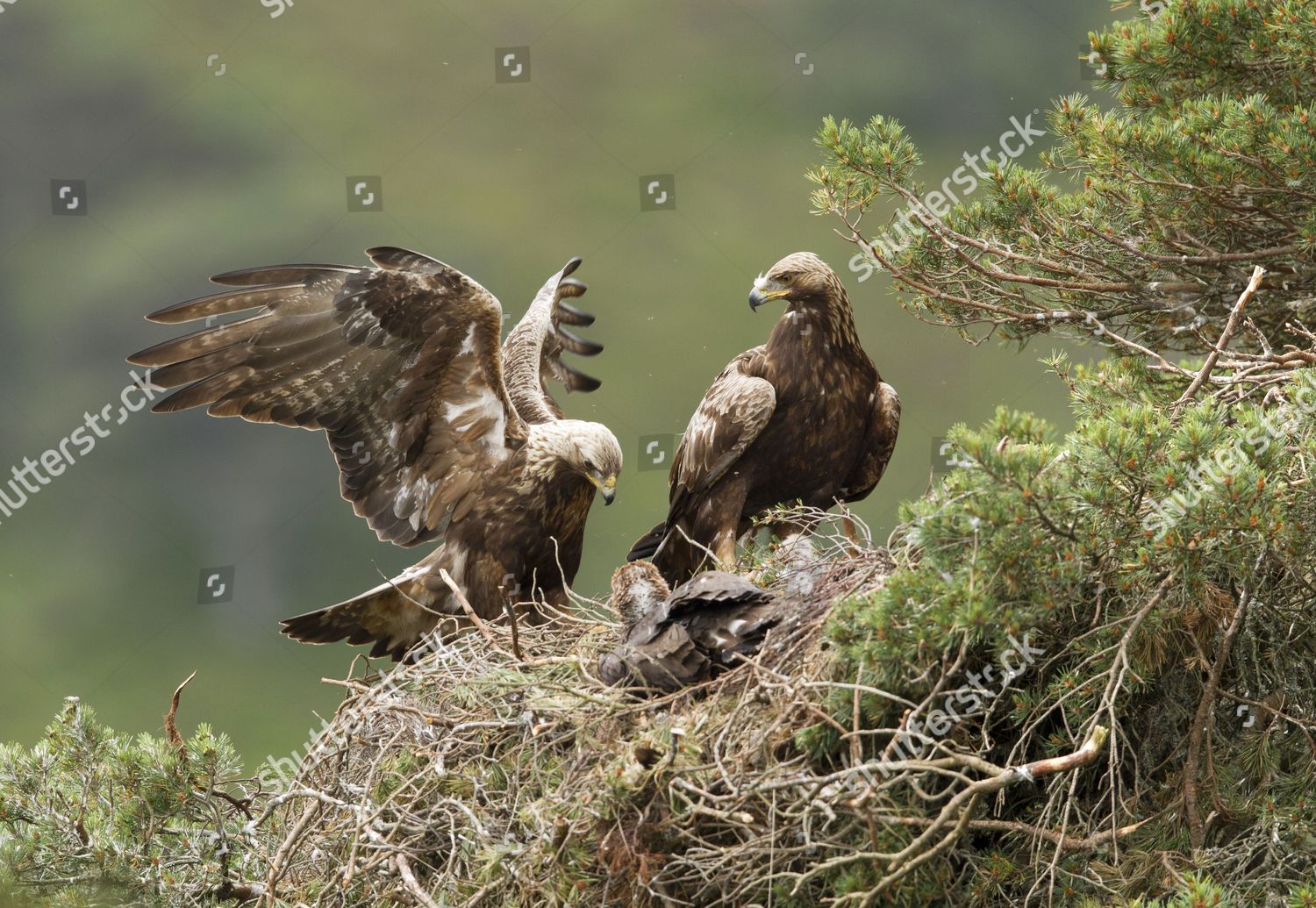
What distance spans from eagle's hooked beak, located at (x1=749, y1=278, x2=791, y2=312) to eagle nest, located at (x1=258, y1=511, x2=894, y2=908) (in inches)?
28.7

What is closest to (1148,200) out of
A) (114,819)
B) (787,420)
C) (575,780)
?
(787,420)

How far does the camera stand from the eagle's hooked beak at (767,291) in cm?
368

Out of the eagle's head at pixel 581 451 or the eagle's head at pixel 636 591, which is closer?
the eagle's head at pixel 636 591

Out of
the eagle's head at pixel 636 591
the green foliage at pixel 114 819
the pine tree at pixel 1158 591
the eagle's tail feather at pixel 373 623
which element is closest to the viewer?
the pine tree at pixel 1158 591

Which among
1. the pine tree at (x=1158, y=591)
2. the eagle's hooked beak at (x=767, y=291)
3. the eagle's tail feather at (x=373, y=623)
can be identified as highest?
the eagle's hooked beak at (x=767, y=291)

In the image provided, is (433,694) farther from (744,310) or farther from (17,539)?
(17,539)

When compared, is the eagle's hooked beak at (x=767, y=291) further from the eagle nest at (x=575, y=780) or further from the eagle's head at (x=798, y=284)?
the eagle nest at (x=575, y=780)

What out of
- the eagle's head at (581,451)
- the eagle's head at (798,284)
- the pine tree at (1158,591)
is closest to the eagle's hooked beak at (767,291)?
the eagle's head at (798,284)

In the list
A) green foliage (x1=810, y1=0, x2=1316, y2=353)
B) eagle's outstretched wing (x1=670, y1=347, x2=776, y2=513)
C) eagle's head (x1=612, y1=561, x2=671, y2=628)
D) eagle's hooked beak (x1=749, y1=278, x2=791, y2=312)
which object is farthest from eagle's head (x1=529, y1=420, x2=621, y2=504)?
green foliage (x1=810, y1=0, x2=1316, y2=353)

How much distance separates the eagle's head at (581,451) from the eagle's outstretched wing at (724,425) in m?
0.22

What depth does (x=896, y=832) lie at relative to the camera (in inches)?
84.0

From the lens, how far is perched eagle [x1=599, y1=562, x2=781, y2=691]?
262 centimetres

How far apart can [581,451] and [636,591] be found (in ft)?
3.35

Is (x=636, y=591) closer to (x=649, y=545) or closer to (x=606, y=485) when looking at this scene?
(x=606, y=485)
